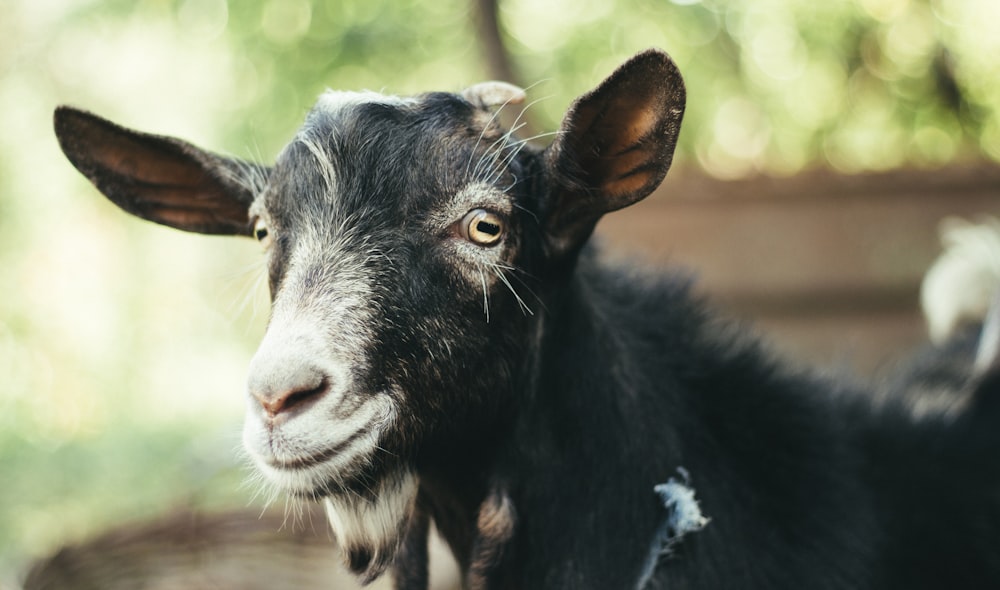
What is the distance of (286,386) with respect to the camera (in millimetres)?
1589

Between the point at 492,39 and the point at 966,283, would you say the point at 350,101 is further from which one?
the point at 492,39

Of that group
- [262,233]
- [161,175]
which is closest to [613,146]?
[262,233]

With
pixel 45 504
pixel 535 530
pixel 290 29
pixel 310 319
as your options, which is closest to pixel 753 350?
pixel 535 530

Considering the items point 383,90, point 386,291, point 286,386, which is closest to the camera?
point 286,386

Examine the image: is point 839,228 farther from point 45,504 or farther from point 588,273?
→ point 45,504

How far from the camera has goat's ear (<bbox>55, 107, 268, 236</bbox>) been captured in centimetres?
228

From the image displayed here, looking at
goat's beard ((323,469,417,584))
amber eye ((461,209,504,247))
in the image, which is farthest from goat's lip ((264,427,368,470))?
amber eye ((461,209,504,247))

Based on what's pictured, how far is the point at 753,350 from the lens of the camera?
2.60m

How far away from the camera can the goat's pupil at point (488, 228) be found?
6.23 feet

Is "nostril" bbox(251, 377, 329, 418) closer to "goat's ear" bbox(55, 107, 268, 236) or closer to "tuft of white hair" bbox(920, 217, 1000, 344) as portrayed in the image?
"goat's ear" bbox(55, 107, 268, 236)

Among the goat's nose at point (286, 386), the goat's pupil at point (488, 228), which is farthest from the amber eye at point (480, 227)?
the goat's nose at point (286, 386)

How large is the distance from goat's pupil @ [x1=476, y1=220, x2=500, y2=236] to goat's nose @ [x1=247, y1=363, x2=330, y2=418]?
1.64 ft

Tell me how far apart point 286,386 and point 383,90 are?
1.08 meters

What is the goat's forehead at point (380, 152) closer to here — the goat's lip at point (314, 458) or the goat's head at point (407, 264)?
the goat's head at point (407, 264)
